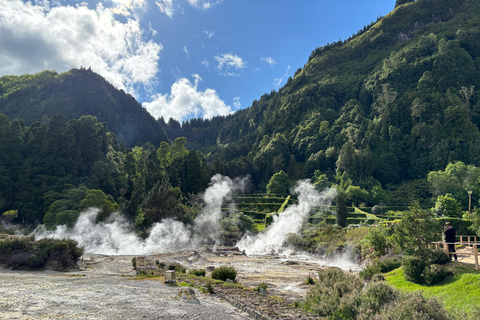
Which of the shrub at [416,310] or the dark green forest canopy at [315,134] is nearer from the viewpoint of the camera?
the shrub at [416,310]

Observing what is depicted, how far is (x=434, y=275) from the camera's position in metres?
15.0

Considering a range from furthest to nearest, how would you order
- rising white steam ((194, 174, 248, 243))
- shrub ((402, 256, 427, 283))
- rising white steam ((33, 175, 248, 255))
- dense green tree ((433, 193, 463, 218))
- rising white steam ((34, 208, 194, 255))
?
rising white steam ((194, 174, 248, 243)) < rising white steam ((33, 175, 248, 255)) < rising white steam ((34, 208, 194, 255)) < dense green tree ((433, 193, 463, 218)) < shrub ((402, 256, 427, 283))

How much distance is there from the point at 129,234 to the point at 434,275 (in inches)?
1908

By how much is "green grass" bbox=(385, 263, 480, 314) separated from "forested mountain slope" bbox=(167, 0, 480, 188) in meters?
80.2

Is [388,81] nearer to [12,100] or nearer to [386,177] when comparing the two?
[386,177]

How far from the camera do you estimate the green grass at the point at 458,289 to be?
12.5 m

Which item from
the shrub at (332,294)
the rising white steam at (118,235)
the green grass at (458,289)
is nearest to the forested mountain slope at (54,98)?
the rising white steam at (118,235)

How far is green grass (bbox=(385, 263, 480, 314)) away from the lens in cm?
1245

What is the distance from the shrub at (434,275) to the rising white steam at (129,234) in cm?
3887

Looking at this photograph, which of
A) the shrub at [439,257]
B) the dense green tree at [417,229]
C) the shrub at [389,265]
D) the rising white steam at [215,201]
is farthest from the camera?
the rising white steam at [215,201]

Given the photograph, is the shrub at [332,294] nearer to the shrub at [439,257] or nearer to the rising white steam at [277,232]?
the shrub at [439,257]

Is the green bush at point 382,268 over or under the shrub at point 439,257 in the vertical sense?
under

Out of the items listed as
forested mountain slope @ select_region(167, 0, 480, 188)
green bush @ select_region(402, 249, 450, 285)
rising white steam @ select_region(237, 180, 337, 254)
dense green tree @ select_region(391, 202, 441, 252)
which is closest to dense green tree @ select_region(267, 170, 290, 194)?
forested mountain slope @ select_region(167, 0, 480, 188)

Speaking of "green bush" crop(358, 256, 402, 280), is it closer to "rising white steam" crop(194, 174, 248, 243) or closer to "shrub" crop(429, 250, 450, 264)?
"shrub" crop(429, 250, 450, 264)
